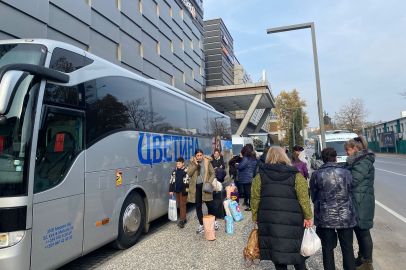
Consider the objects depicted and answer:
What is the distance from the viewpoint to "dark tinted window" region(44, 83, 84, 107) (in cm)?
377

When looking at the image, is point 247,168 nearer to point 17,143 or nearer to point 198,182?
point 198,182

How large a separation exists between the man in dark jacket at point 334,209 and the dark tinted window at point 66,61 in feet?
12.3

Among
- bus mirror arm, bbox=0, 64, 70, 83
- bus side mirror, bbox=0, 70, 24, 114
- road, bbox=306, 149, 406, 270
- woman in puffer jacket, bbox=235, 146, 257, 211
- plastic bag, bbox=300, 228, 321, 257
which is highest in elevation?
bus mirror arm, bbox=0, 64, 70, 83

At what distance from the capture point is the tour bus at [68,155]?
10.7 feet

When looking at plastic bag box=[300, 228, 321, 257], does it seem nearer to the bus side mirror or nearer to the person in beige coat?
the person in beige coat

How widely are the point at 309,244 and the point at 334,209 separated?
1.85 ft

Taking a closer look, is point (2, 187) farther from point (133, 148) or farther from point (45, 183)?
point (133, 148)

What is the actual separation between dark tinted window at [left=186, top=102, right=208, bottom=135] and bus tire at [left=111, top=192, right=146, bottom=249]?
3794 millimetres

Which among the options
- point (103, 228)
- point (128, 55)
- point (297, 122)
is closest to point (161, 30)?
point (128, 55)

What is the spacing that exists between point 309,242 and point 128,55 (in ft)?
55.8

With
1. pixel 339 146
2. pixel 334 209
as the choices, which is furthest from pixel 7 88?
pixel 339 146

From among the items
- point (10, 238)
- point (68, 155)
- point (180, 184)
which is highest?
point (68, 155)

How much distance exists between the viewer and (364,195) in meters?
3.71

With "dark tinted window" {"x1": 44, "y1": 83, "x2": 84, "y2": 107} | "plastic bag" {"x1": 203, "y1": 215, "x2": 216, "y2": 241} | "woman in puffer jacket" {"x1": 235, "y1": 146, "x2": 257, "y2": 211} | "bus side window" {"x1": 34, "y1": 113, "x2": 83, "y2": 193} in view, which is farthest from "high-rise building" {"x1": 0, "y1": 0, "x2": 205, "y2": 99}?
"plastic bag" {"x1": 203, "y1": 215, "x2": 216, "y2": 241}
